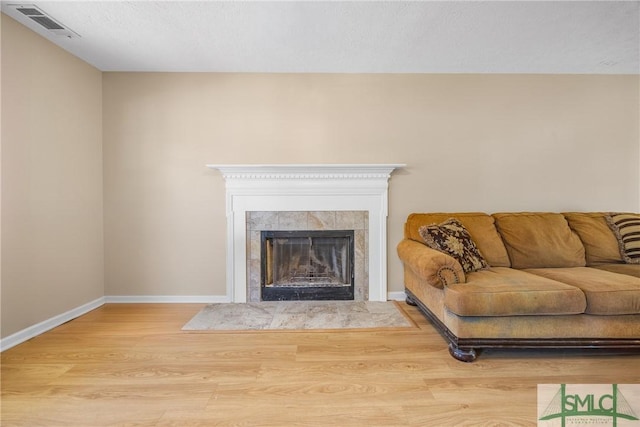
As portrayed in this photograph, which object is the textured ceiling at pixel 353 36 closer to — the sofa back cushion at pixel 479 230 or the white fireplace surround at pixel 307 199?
the white fireplace surround at pixel 307 199

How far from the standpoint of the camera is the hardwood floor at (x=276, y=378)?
1.50 m

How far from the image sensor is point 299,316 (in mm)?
2748

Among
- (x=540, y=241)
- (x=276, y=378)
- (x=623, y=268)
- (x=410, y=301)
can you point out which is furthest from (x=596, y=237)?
(x=276, y=378)

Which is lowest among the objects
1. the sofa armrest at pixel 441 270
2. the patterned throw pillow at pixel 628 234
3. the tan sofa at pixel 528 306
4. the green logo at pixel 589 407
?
the green logo at pixel 589 407

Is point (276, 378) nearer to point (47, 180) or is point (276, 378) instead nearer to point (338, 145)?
point (338, 145)

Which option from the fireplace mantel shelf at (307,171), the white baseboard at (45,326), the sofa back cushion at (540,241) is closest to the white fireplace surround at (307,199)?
the fireplace mantel shelf at (307,171)

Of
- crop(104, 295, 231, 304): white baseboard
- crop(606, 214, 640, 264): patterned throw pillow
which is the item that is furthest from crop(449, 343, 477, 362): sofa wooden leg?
crop(104, 295, 231, 304): white baseboard

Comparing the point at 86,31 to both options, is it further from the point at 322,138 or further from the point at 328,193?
the point at 328,193

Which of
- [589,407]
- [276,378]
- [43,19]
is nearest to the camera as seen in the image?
[589,407]

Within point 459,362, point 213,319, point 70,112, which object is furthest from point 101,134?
point 459,362

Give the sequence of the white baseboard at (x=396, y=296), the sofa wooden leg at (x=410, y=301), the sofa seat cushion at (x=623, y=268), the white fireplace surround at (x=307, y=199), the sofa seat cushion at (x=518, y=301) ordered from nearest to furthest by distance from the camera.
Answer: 1. the sofa seat cushion at (x=518, y=301)
2. the sofa seat cushion at (x=623, y=268)
3. the sofa wooden leg at (x=410, y=301)
4. the white fireplace surround at (x=307, y=199)
5. the white baseboard at (x=396, y=296)

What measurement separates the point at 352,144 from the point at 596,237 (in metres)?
2.43

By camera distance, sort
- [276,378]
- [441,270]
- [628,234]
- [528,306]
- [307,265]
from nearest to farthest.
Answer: [276,378] → [528,306] → [441,270] → [628,234] → [307,265]

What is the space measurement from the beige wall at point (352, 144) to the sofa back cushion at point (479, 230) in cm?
26
